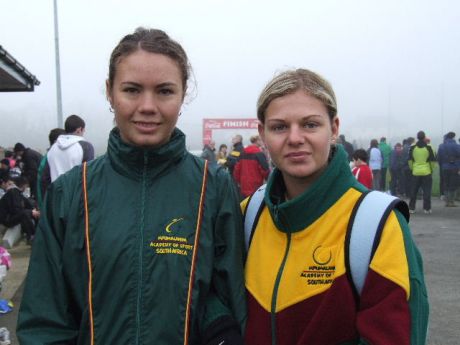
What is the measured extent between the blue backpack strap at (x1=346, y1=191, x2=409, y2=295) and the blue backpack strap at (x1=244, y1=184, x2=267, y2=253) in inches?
16.9

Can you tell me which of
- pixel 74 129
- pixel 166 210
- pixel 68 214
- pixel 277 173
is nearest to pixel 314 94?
pixel 277 173

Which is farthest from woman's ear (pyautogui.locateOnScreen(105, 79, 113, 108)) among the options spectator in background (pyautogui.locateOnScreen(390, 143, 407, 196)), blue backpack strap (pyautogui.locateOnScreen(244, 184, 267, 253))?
spectator in background (pyautogui.locateOnScreen(390, 143, 407, 196))

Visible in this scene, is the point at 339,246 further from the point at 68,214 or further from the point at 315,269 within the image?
the point at 68,214

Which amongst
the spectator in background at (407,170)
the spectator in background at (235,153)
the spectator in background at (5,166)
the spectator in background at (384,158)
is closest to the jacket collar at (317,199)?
the spectator in background at (235,153)

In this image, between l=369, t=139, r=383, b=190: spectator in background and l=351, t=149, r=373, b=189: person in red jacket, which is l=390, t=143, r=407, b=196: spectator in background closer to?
l=369, t=139, r=383, b=190: spectator in background

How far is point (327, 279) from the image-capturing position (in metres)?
1.76

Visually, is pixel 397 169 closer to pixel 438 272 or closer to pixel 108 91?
pixel 438 272

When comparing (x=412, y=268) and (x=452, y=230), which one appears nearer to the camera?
(x=412, y=268)

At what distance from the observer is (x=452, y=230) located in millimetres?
9961

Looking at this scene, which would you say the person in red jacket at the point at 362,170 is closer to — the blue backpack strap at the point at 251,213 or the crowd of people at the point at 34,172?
the crowd of people at the point at 34,172

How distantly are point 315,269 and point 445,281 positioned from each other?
5.07 meters

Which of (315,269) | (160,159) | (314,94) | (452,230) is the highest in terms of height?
(314,94)

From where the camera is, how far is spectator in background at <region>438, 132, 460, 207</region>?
1358 centimetres

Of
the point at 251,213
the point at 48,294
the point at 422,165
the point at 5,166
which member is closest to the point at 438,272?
the point at 251,213
